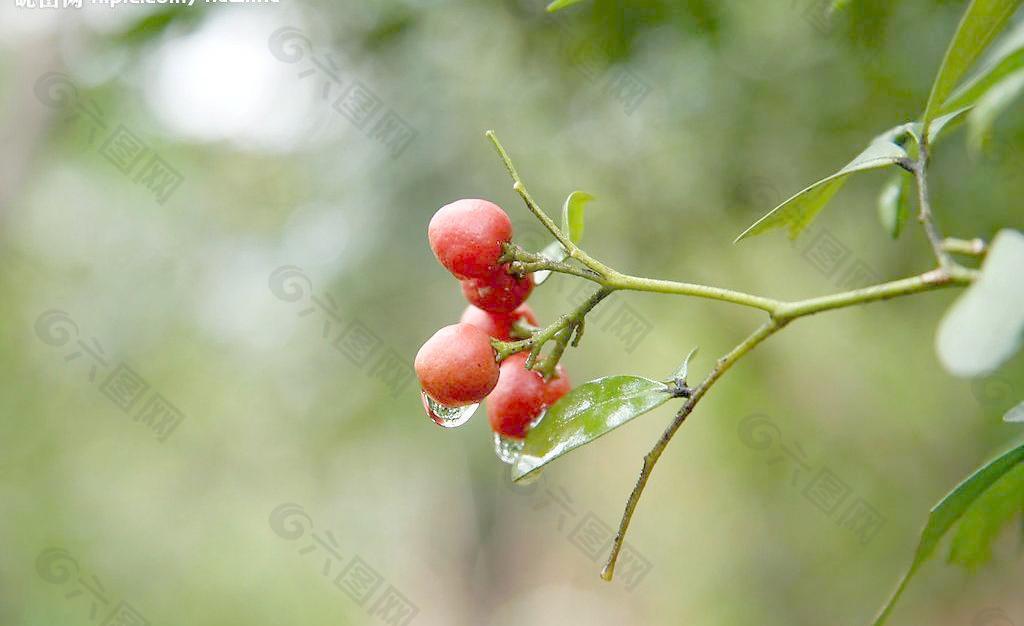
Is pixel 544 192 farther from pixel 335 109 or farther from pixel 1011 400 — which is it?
pixel 1011 400

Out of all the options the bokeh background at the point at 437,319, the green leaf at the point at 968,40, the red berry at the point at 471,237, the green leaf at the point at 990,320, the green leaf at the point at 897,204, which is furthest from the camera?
the bokeh background at the point at 437,319

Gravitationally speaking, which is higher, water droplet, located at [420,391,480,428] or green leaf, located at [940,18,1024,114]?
green leaf, located at [940,18,1024,114]

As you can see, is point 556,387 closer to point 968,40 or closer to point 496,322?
point 496,322

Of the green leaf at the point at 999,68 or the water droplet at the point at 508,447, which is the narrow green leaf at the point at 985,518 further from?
the water droplet at the point at 508,447

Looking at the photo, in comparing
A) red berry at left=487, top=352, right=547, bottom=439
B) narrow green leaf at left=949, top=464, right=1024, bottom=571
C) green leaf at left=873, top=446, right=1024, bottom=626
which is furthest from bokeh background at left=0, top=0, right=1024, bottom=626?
red berry at left=487, top=352, right=547, bottom=439

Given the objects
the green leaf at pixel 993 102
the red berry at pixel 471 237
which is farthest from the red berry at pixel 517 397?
the green leaf at pixel 993 102

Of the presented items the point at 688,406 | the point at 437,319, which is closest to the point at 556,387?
the point at 688,406

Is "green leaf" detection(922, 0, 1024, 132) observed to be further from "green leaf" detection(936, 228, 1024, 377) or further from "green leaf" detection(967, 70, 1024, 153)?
"green leaf" detection(936, 228, 1024, 377)

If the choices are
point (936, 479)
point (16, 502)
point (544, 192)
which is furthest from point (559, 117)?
point (16, 502)
